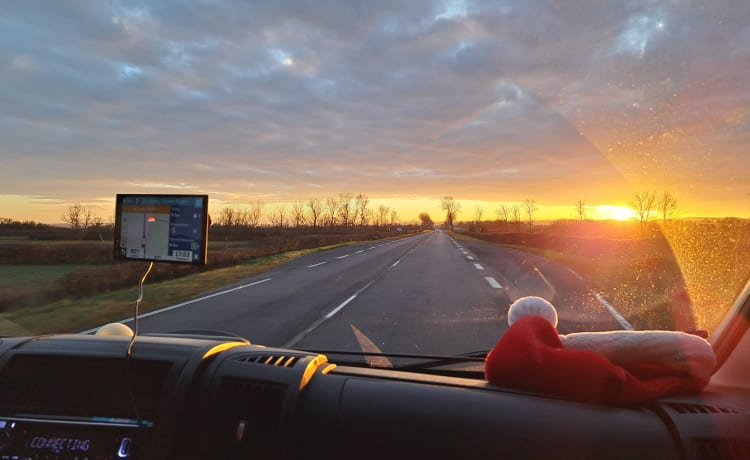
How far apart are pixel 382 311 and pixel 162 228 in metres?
6.87

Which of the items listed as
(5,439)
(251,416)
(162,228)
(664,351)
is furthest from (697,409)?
(5,439)

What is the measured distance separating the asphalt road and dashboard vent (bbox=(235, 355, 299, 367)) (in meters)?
3.86

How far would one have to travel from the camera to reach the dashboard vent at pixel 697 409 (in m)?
1.81

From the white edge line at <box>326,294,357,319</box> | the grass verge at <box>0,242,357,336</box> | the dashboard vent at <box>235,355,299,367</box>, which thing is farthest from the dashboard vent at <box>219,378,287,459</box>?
the white edge line at <box>326,294,357,319</box>

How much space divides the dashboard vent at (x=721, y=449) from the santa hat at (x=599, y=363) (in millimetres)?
244

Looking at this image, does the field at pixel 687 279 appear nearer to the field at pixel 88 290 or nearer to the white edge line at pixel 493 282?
the white edge line at pixel 493 282

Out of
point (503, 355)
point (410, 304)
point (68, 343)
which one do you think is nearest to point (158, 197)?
point (68, 343)

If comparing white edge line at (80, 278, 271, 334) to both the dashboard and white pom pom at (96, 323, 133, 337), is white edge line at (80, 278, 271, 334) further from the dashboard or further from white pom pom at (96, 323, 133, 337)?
the dashboard

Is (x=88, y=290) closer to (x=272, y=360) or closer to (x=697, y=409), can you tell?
(x=272, y=360)

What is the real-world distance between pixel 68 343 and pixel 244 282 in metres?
12.3

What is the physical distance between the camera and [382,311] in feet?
29.3

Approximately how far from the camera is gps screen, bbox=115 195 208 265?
2283 millimetres

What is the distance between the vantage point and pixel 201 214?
2285 mm

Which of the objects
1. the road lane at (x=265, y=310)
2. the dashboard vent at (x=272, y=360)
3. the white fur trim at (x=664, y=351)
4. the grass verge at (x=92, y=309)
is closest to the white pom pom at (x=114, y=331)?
the dashboard vent at (x=272, y=360)
